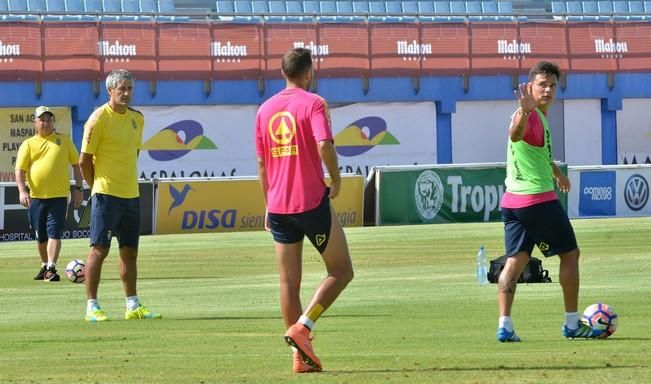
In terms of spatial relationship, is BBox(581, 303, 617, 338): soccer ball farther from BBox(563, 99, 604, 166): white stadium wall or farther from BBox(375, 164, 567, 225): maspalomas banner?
BBox(563, 99, 604, 166): white stadium wall

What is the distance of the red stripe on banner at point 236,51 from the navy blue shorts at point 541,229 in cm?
2891

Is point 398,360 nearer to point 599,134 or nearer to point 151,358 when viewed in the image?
point 151,358

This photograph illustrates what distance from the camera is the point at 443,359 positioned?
904 centimetres

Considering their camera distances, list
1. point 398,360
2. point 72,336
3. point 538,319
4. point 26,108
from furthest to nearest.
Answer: point 26,108, point 538,319, point 72,336, point 398,360

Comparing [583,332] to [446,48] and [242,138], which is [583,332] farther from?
[446,48]

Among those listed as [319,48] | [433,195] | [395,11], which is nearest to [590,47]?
[395,11]

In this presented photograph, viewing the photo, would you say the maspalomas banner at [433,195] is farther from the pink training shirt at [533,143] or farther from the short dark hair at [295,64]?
the short dark hair at [295,64]

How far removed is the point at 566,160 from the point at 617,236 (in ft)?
51.2

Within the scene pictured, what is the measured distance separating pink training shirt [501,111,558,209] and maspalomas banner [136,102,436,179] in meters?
29.4

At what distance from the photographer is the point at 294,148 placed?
28.2 feet

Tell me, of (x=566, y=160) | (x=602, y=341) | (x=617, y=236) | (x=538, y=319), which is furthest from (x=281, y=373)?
(x=566, y=160)

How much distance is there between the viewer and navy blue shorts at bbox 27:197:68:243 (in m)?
18.3

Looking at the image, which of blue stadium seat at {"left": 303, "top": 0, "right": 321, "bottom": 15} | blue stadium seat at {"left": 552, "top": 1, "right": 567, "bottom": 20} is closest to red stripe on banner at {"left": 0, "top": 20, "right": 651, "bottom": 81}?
blue stadium seat at {"left": 303, "top": 0, "right": 321, "bottom": 15}

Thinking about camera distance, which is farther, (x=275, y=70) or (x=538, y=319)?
(x=275, y=70)
